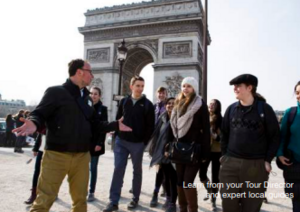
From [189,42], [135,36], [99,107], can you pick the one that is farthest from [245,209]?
[135,36]

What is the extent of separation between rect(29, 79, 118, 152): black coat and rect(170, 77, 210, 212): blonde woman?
121 centimetres

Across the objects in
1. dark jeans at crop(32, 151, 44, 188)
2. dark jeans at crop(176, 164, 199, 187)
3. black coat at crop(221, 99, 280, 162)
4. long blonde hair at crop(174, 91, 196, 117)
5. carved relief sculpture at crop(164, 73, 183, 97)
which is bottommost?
dark jeans at crop(32, 151, 44, 188)

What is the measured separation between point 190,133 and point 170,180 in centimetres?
101

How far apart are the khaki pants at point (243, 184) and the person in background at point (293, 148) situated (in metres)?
0.28

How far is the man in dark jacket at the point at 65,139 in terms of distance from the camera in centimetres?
238

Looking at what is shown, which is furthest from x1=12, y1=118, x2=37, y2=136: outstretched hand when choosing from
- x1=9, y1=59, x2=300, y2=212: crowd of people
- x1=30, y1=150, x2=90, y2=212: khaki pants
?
x1=30, y1=150, x2=90, y2=212: khaki pants

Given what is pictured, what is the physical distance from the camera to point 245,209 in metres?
2.71

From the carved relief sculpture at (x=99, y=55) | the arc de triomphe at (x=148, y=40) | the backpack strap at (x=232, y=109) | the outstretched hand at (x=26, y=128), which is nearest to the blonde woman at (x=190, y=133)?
the backpack strap at (x=232, y=109)

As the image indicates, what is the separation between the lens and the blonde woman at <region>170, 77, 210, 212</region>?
3160 millimetres

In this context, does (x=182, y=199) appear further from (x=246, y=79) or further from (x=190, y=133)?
(x=246, y=79)

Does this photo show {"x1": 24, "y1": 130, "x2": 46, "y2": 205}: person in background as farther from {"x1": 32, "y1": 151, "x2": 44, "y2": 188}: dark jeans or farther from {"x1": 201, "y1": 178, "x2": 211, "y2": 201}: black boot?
{"x1": 201, "y1": 178, "x2": 211, "y2": 201}: black boot

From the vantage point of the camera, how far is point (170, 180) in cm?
392

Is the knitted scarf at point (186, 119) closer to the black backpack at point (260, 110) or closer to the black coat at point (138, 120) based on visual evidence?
the black backpack at point (260, 110)

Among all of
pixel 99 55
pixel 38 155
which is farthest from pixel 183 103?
pixel 99 55
